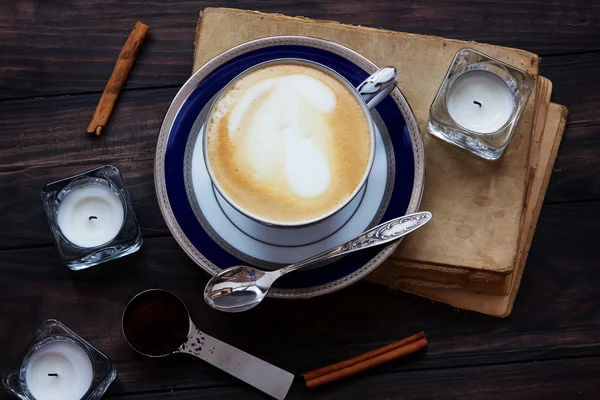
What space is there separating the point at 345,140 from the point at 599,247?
627 mm

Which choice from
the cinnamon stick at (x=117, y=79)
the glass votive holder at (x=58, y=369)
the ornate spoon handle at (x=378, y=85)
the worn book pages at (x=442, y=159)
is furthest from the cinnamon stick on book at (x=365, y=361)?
the cinnamon stick at (x=117, y=79)

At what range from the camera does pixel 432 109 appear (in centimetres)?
120

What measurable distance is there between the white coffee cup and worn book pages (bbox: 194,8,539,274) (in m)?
0.19

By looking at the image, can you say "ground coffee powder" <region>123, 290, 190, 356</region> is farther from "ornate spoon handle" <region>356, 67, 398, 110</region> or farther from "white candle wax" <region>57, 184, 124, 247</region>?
"ornate spoon handle" <region>356, 67, 398, 110</region>

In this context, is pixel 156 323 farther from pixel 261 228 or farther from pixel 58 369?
pixel 261 228

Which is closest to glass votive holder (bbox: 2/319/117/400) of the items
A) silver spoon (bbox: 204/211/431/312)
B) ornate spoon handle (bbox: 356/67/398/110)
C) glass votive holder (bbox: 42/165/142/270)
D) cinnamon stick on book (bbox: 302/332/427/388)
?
glass votive holder (bbox: 42/165/142/270)

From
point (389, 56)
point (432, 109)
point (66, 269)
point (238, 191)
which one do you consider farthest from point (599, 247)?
point (66, 269)

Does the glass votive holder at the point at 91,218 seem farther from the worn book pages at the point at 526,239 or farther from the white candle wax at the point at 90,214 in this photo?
the worn book pages at the point at 526,239

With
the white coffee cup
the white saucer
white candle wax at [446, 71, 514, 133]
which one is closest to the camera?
the white coffee cup

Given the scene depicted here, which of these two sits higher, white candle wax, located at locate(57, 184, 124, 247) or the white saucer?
white candle wax, located at locate(57, 184, 124, 247)

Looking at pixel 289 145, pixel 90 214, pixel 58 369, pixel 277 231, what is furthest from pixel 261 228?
pixel 58 369

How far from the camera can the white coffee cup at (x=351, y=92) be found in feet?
3.32

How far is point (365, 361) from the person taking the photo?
128 centimetres

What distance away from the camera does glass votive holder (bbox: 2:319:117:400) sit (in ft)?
4.09
